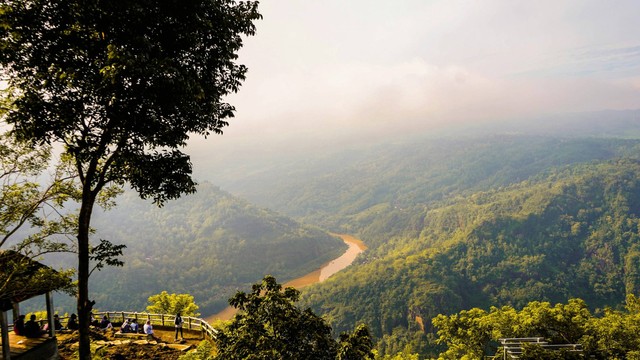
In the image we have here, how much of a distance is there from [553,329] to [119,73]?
50.8m

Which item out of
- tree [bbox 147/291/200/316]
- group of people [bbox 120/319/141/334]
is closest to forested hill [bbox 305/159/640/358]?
tree [bbox 147/291/200/316]

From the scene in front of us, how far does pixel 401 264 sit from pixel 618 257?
325 feet

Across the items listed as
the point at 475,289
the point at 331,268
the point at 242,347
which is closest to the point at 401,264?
the point at 475,289

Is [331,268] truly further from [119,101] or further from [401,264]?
[119,101]

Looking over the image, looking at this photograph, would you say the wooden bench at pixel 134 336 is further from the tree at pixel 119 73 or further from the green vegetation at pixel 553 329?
the green vegetation at pixel 553 329

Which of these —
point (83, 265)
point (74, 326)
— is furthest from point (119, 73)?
point (74, 326)

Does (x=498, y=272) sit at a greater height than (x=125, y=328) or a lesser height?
lesser

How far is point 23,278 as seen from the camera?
12.2 meters

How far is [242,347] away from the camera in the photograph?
9891mm

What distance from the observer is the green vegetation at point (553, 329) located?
122ft

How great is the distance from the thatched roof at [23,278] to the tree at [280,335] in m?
6.13

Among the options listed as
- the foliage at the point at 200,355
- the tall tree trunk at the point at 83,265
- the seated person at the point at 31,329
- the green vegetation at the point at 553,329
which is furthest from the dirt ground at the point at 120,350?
the green vegetation at the point at 553,329

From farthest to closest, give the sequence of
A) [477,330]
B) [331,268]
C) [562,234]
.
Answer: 1. [331,268]
2. [562,234]
3. [477,330]

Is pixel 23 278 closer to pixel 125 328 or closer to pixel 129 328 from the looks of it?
pixel 125 328
